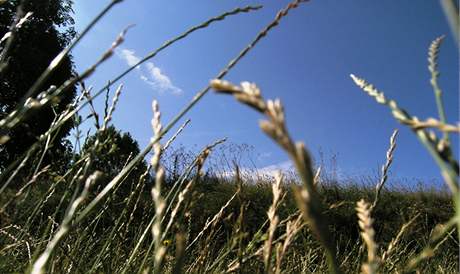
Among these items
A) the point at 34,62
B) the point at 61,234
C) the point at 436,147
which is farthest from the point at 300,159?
the point at 34,62

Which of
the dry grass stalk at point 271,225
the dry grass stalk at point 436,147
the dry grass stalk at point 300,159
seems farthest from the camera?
the dry grass stalk at point 271,225

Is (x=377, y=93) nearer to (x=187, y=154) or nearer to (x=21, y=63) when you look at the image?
(x=187, y=154)

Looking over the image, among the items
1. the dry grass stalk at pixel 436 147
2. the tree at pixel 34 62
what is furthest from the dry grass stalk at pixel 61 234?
the tree at pixel 34 62

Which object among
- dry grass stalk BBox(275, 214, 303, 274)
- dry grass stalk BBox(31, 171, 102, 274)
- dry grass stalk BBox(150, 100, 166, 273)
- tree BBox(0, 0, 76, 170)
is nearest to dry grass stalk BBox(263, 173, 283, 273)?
dry grass stalk BBox(275, 214, 303, 274)

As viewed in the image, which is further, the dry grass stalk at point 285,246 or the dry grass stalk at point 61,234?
the dry grass stalk at point 285,246

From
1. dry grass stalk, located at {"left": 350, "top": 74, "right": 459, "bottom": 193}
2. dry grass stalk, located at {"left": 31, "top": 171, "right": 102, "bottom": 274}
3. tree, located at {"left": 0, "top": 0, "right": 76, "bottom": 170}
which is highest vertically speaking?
tree, located at {"left": 0, "top": 0, "right": 76, "bottom": 170}

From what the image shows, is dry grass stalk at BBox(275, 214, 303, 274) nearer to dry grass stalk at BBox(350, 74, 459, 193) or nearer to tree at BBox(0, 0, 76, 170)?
dry grass stalk at BBox(350, 74, 459, 193)

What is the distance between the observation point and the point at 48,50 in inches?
968

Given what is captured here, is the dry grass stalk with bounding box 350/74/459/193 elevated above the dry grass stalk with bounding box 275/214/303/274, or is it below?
above

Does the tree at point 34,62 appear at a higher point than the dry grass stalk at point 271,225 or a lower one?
higher

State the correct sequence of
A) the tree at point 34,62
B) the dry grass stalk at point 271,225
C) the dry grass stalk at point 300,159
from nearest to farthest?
the dry grass stalk at point 300,159 → the dry grass stalk at point 271,225 → the tree at point 34,62

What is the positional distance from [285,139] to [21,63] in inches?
989

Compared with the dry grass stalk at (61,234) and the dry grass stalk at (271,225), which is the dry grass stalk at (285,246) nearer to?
the dry grass stalk at (271,225)

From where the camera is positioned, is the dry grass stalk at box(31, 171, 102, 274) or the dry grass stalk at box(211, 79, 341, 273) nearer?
the dry grass stalk at box(211, 79, 341, 273)
